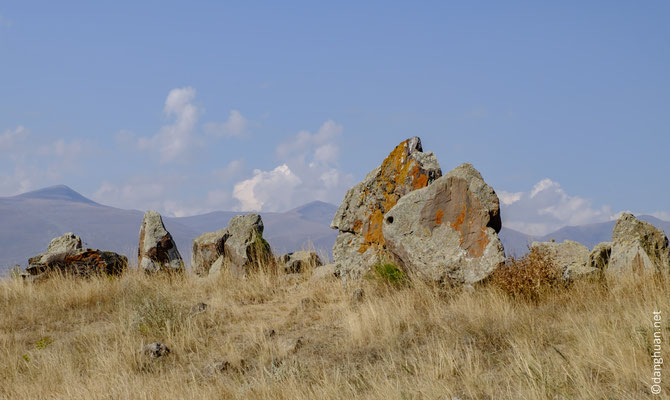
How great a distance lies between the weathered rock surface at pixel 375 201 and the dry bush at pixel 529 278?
9.24 ft

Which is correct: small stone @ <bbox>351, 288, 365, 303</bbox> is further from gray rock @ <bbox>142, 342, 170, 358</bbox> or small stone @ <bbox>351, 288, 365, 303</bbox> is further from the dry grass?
gray rock @ <bbox>142, 342, 170, 358</bbox>

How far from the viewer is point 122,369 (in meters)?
6.96

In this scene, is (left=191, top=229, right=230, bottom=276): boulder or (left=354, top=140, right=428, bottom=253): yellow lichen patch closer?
(left=354, top=140, right=428, bottom=253): yellow lichen patch

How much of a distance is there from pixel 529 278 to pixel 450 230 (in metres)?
1.65

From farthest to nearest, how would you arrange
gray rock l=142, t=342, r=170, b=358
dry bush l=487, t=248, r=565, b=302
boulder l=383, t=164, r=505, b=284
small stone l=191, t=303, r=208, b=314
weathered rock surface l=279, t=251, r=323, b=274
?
weathered rock surface l=279, t=251, r=323, b=274
small stone l=191, t=303, r=208, b=314
boulder l=383, t=164, r=505, b=284
dry bush l=487, t=248, r=565, b=302
gray rock l=142, t=342, r=170, b=358

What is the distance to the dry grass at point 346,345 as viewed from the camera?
5227 mm

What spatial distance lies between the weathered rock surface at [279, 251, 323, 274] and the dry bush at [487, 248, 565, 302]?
6.11 metres

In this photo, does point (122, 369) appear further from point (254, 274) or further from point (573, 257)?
point (573, 257)

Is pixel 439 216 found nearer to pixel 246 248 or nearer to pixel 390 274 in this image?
pixel 390 274

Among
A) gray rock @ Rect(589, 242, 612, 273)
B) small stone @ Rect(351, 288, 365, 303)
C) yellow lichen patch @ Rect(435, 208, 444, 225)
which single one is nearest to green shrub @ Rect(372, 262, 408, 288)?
small stone @ Rect(351, 288, 365, 303)

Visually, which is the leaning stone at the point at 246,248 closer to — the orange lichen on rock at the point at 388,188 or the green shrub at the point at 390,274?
the orange lichen on rock at the point at 388,188

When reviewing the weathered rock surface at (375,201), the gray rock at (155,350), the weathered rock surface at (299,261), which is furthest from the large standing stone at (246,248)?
the gray rock at (155,350)

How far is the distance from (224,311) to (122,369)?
10.5 feet

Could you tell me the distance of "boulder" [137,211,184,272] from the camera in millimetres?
15329
